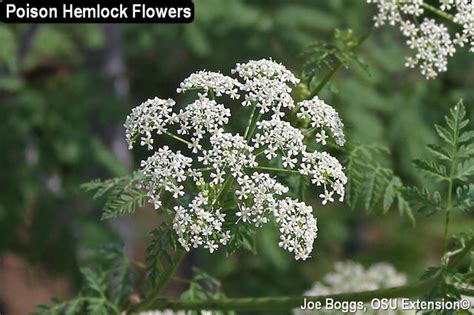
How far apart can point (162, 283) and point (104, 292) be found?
611 mm

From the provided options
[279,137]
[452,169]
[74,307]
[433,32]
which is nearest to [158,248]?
[279,137]

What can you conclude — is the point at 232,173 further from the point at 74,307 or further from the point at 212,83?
the point at 74,307

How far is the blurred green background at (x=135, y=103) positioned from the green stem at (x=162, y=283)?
96.4 inches

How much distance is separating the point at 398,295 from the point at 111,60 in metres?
4.53

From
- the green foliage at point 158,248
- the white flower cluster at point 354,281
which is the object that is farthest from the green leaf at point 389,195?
the white flower cluster at point 354,281

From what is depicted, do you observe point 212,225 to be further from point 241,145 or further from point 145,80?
point 145,80

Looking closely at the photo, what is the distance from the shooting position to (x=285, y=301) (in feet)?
10.3

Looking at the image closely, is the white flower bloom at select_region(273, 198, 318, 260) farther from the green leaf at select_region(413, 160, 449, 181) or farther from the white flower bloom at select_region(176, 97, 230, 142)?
the green leaf at select_region(413, 160, 449, 181)

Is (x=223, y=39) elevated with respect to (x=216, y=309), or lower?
elevated

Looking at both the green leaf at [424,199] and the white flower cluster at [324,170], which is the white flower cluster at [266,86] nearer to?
the white flower cluster at [324,170]

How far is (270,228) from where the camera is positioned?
6.25 metres

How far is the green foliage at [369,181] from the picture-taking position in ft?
10.5

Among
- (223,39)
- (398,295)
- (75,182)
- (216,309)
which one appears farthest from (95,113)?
(398,295)

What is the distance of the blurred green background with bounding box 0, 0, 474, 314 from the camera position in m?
5.97
